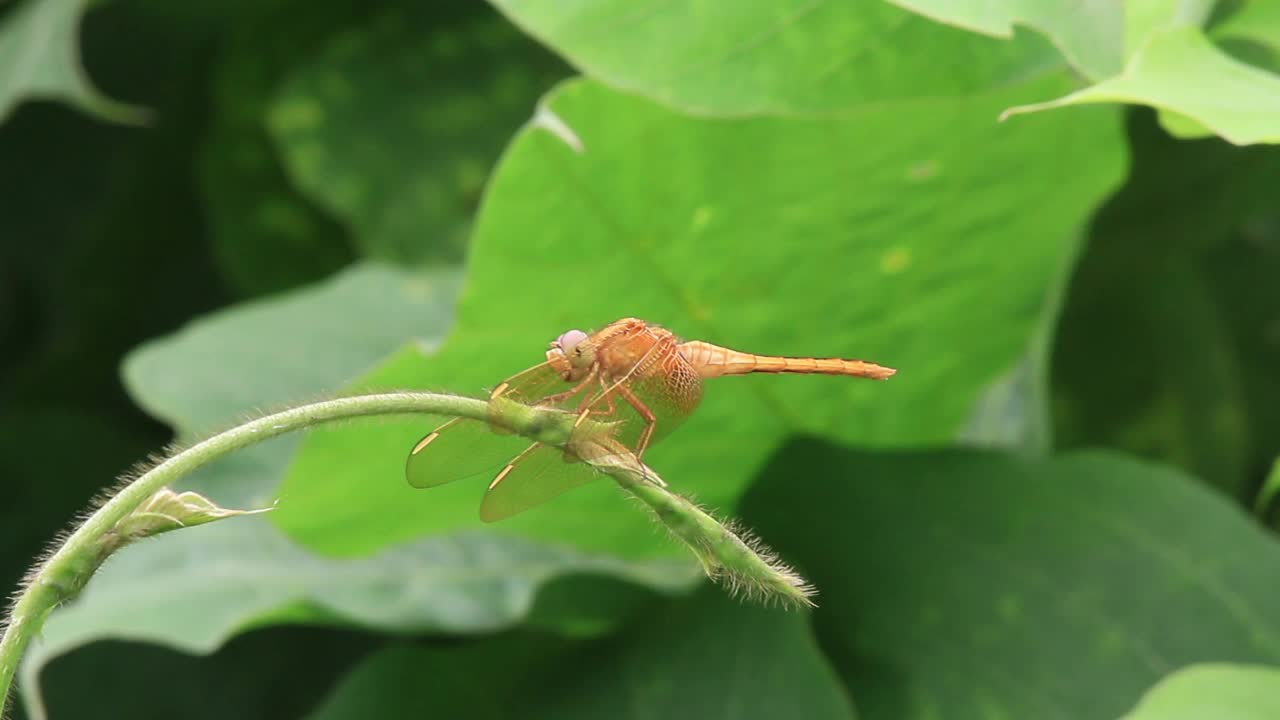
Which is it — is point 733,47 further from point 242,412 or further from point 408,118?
point 408,118

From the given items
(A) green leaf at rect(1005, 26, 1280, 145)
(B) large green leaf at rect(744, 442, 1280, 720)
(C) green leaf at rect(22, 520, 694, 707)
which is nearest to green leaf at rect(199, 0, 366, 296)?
(C) green leaf at rect(22, 520, 694, 707)

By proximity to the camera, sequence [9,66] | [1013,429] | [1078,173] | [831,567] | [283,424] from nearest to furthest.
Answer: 1. [283,424]
2. [1078,173]
3. [831,567]
4. [1013,429]
5. [9,66]

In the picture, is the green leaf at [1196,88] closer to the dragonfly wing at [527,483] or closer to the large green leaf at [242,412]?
the dragonfly wing at [527,483]

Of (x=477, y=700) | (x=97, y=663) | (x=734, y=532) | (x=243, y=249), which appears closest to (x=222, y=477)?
(x=97, y=663)

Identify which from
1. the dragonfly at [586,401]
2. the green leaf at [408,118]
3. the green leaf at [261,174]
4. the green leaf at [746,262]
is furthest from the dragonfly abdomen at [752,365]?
the green leaf at [261,174]

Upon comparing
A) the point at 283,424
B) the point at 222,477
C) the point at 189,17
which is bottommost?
the point at 222,477

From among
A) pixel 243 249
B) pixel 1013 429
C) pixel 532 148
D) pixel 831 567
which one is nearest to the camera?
pixel 532 148

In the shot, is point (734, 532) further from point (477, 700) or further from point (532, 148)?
point (477, 700)
